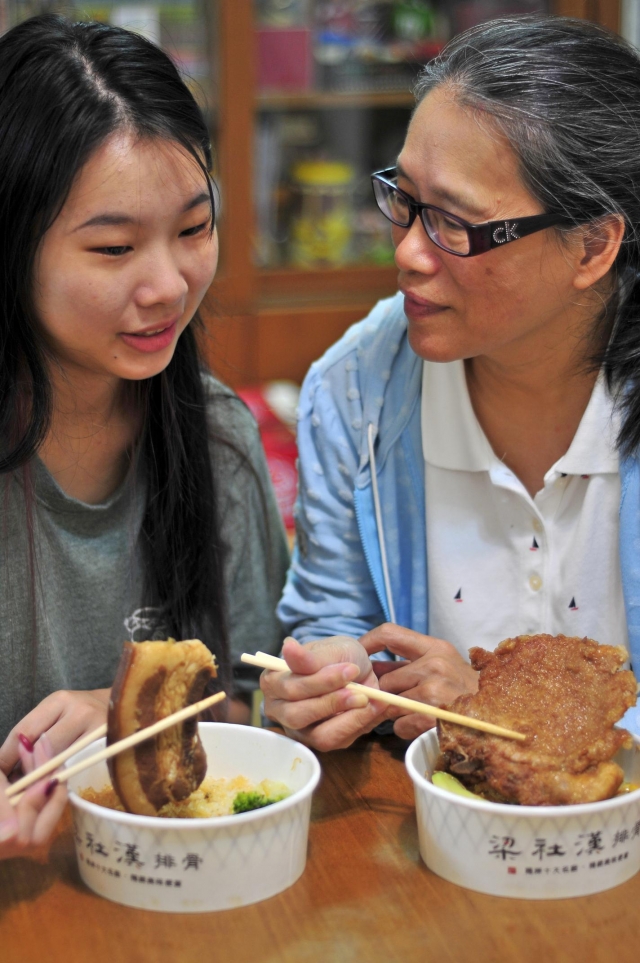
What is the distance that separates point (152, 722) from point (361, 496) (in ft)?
1.95

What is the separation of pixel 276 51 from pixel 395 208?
2.12m

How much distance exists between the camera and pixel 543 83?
1242 mm

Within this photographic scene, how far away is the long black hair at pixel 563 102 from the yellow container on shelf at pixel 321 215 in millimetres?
2158

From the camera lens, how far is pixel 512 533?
144 centimetres

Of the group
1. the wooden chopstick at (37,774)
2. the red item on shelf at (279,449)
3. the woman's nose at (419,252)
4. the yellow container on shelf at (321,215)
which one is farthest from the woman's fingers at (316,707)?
the yellow container on shelf at (321,215)

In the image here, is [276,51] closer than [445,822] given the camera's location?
No

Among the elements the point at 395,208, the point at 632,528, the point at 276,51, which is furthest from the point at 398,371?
the point at 276,51

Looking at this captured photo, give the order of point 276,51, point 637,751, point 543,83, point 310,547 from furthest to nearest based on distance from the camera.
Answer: point 276,51
point 310,547
point 543,83
point 637,751

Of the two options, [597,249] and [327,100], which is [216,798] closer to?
[597,249]

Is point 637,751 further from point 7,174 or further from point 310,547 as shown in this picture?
point 7,174

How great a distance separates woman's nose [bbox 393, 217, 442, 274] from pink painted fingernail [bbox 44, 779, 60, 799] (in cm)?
71

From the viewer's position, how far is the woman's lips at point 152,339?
122 cm

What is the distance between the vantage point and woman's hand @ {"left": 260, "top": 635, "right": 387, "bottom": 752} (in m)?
1.09

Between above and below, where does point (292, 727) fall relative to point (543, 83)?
below
